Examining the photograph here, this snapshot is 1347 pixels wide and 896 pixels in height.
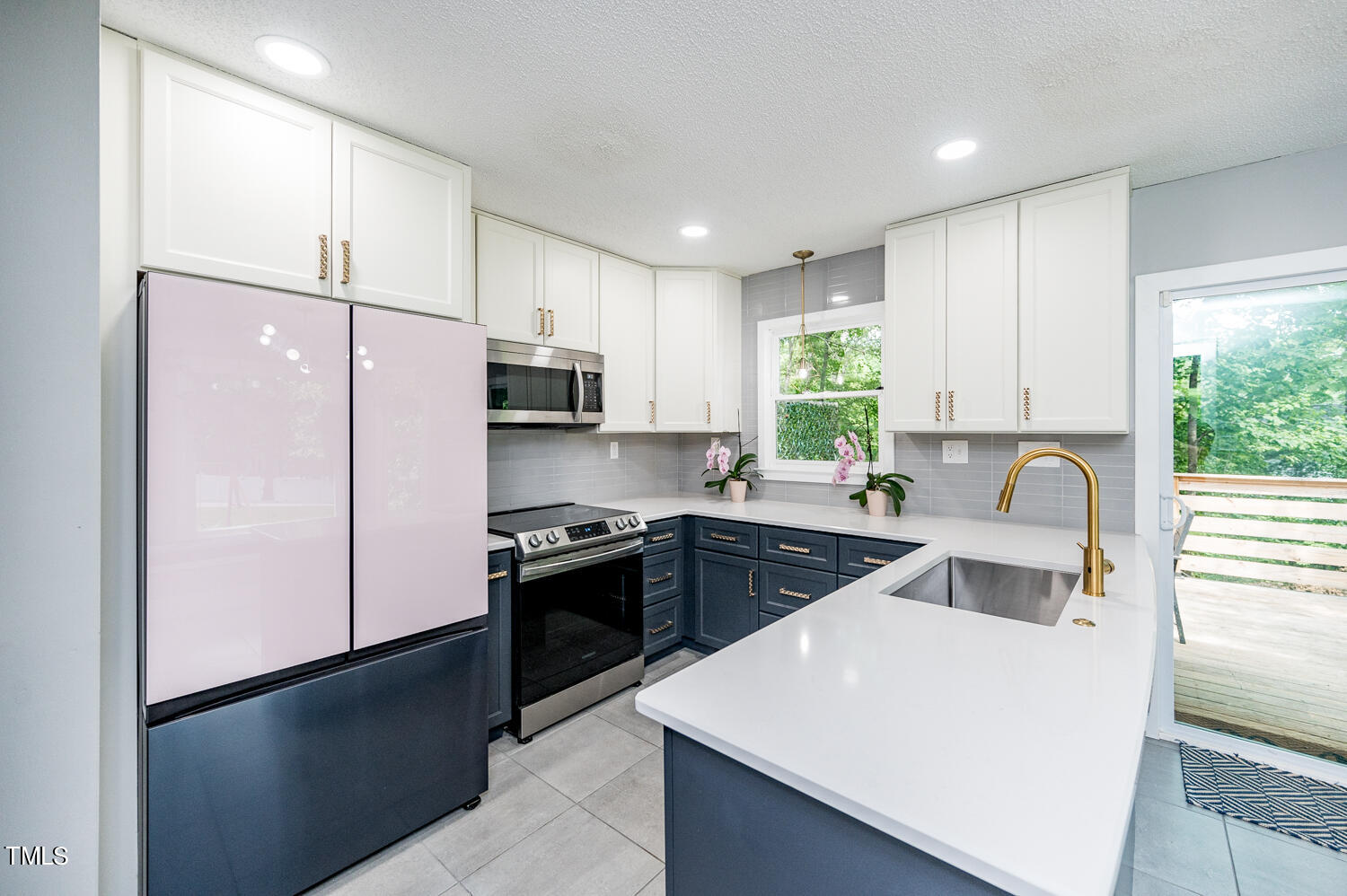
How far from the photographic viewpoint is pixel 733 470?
3.82 meters

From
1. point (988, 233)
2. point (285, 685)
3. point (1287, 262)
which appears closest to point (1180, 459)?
point (1287, 262)

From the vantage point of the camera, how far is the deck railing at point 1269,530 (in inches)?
86.4

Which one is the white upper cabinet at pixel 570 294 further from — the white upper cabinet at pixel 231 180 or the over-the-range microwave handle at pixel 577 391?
the white upper cabinet at pixel 231 180

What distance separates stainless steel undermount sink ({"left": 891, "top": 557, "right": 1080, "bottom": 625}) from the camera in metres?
1.89

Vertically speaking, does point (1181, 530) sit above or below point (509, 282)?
below

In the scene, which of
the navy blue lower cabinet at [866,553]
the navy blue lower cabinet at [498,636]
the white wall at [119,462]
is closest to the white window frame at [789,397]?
the navy blue lower cabinet at [866,553]

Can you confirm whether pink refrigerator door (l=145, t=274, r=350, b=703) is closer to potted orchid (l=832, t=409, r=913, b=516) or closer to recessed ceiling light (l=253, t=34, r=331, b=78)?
recessed ceiling light (l=253, t=34, r=331, b=78)

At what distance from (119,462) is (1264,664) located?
4098mm

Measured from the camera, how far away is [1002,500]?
4.95 ft

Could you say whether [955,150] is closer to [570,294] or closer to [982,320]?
[982,320]

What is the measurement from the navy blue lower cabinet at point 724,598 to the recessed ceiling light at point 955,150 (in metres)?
2.08

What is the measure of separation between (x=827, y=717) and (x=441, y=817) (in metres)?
1.77

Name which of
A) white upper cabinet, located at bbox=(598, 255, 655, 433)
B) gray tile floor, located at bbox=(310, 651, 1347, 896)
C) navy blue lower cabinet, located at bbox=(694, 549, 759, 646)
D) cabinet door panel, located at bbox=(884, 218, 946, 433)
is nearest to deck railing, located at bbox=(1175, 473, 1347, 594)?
gray tile floor, located at bbox=(310, 651, 1347, 896)

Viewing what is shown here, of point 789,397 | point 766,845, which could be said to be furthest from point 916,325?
point 766,845
